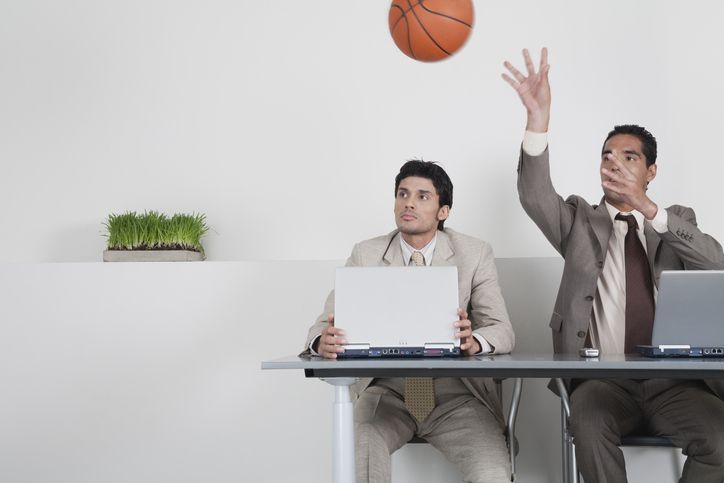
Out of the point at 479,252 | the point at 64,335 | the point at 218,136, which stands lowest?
the point at 64,335

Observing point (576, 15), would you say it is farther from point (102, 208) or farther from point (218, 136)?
point (102, 208)

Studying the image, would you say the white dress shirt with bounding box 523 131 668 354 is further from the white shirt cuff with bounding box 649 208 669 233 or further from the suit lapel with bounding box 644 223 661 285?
the white shirt cuff with bounding box 649 208 669 233

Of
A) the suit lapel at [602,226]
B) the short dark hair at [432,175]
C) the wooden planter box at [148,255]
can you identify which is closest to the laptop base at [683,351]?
the suit lapel at [602,226]

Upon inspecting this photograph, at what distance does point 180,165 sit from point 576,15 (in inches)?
76.7

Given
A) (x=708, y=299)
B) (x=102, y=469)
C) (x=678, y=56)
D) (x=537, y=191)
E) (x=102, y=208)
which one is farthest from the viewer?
(x=102, y=208)

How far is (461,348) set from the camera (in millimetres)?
2539

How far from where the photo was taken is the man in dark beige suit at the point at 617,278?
2.71 m

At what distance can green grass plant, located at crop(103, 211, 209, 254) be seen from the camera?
3.79 metres

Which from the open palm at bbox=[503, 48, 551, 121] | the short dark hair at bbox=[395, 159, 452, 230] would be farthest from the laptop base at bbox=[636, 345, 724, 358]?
the short dark hair at bbox=[395, 159, 452, 230]

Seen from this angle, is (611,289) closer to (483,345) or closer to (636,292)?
(636,292)

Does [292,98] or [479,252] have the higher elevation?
[292,98]

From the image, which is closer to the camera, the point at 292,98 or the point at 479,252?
the point at 479,252

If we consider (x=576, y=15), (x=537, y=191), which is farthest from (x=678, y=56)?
(x=537, y=191)

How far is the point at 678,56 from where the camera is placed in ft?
12.8
